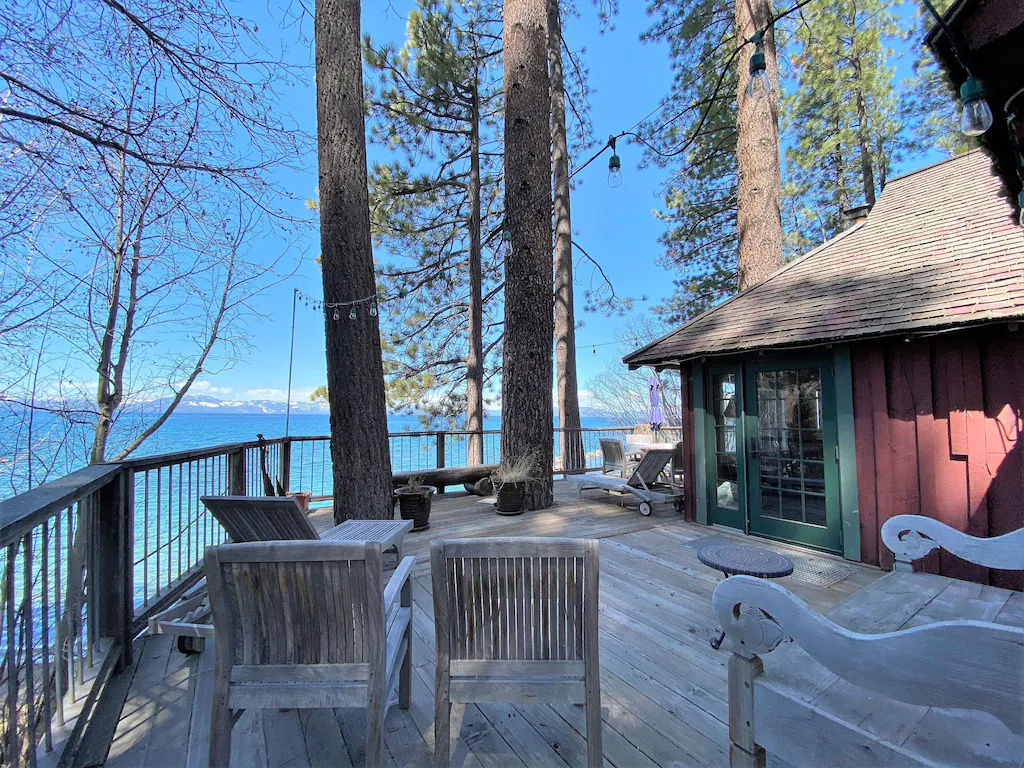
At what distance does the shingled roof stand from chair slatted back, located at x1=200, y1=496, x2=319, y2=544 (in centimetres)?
405

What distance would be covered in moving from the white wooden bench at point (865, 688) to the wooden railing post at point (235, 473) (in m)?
4.01

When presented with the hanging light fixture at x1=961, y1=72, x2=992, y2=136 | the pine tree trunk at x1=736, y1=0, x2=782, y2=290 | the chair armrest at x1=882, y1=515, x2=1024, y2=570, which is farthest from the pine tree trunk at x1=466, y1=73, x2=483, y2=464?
the hanging light fixture at x1=961, y1=72, x2=992, y2=136

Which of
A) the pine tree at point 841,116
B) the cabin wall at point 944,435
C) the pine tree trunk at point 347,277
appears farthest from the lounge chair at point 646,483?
the pine tree at point 841,116

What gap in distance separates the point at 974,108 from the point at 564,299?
890 cm

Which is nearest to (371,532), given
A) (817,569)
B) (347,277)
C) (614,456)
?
(347,277)

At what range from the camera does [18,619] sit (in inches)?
57.8

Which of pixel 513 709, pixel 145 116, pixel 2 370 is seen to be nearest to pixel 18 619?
pixel 513 709

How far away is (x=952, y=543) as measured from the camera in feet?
7.03

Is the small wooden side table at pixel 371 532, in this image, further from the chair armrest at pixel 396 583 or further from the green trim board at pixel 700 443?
the green trim board at pixel 700 443

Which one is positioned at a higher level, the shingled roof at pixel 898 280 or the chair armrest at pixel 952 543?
the shingled roof at pixel 898 280

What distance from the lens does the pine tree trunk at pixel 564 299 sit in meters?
9.27

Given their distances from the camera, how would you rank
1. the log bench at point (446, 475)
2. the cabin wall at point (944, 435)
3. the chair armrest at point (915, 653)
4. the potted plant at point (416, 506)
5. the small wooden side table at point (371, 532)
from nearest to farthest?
1. the chair armrest at point (915, 653)
2. the small wooden side table at point (371, 532)
3. the cabin wall at point (944, 435)
4. the potted plant at point (416, 506)
5. the log bench at point (446, 475)

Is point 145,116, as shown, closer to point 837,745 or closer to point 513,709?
point 513,709

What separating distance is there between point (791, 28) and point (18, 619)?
1212 cm
